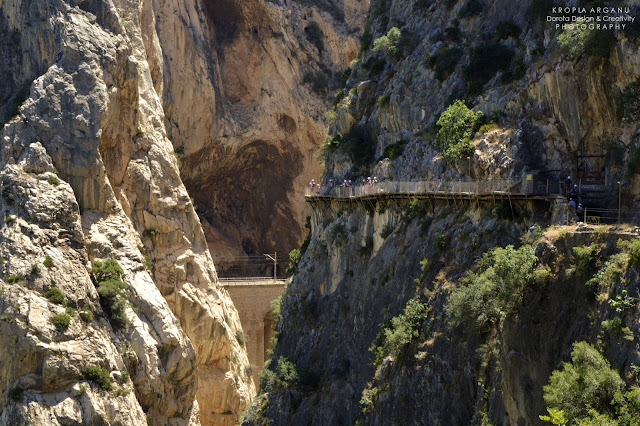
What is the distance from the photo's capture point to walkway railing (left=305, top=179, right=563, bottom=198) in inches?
1422

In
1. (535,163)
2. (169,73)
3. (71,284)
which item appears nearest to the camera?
(535,163)

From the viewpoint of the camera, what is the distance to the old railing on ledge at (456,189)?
3594cm

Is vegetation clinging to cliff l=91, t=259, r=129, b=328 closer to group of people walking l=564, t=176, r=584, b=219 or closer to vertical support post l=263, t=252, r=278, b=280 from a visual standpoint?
vertical support post l=263, t=252, r=278, b=280

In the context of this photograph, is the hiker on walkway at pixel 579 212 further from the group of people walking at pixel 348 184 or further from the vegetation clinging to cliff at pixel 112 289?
the vegetation clinging to cliff at pixel 112 289

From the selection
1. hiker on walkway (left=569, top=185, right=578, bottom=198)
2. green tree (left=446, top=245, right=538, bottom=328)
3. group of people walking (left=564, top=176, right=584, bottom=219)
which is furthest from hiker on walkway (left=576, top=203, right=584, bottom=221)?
green tree (left=446, top=245, right=538, bottom=328)

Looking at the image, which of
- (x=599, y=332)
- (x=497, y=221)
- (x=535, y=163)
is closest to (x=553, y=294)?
(x=599, y=332)

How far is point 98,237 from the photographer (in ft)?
196

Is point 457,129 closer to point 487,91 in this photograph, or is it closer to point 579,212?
point 487,91

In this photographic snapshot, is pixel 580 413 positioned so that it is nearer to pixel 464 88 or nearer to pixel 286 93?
pixel 464 88

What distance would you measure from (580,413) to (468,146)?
18663 mm

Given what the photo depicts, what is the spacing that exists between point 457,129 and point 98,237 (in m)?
26.2

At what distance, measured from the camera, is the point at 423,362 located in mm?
36406

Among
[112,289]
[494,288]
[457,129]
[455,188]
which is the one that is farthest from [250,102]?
[494,288]

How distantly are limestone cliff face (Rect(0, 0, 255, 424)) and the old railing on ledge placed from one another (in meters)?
15.0
